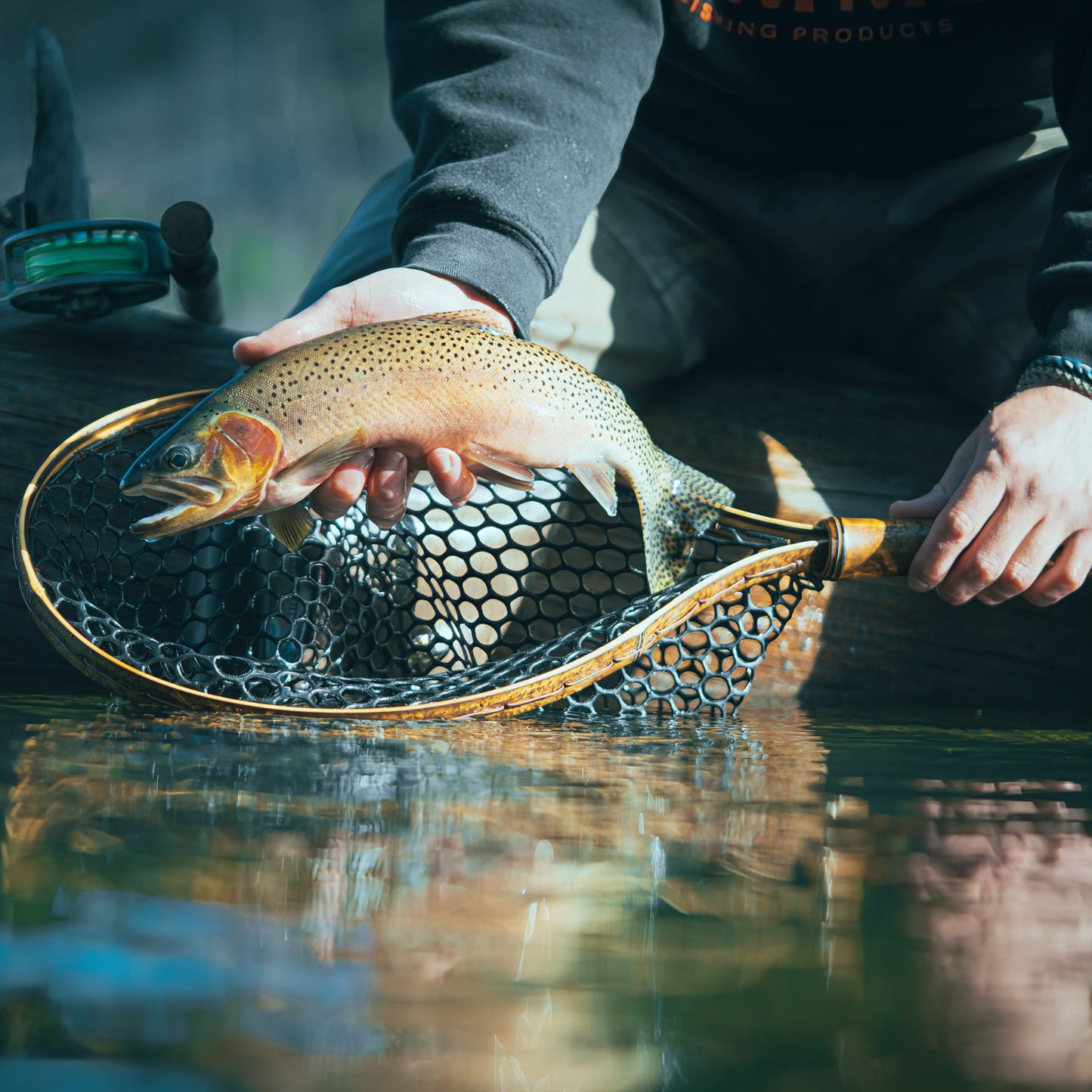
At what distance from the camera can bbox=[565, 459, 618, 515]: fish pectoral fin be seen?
3.59 ft

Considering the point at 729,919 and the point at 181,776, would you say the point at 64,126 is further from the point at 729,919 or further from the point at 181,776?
the point at 729,919

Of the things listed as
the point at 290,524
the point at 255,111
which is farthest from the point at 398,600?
the point at 255,111

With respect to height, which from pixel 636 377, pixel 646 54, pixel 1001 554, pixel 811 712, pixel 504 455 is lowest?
pixel 811 712

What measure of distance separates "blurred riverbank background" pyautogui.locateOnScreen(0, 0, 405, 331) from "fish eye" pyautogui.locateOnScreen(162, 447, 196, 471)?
6155mm

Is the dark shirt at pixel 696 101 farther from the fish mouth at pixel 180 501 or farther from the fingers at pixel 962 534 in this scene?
the fish mouth at pixel 180 501

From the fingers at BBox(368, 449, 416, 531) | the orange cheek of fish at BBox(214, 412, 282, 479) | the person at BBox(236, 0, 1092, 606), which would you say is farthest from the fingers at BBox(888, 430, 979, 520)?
the orange cheek of fish at BBox(214, 412, 282, 479)

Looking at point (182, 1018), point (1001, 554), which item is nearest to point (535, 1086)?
point (182, 1018)

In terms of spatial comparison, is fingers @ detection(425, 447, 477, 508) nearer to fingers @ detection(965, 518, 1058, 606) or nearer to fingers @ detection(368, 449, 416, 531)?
fingers @ detection(368, 449, 416, 531)

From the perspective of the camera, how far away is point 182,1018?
0.34 m

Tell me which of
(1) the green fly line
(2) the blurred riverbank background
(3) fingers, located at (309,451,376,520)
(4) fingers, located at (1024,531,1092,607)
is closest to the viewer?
(3) fingers, located at (309,451,376,520)

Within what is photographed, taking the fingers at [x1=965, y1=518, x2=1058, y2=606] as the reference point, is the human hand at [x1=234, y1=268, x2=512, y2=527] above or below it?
above

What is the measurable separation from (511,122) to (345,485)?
0.56 metres

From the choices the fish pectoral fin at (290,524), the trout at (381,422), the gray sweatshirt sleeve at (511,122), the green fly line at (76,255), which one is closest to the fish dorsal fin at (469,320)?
the trout at (381,422)

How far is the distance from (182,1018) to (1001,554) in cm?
96
